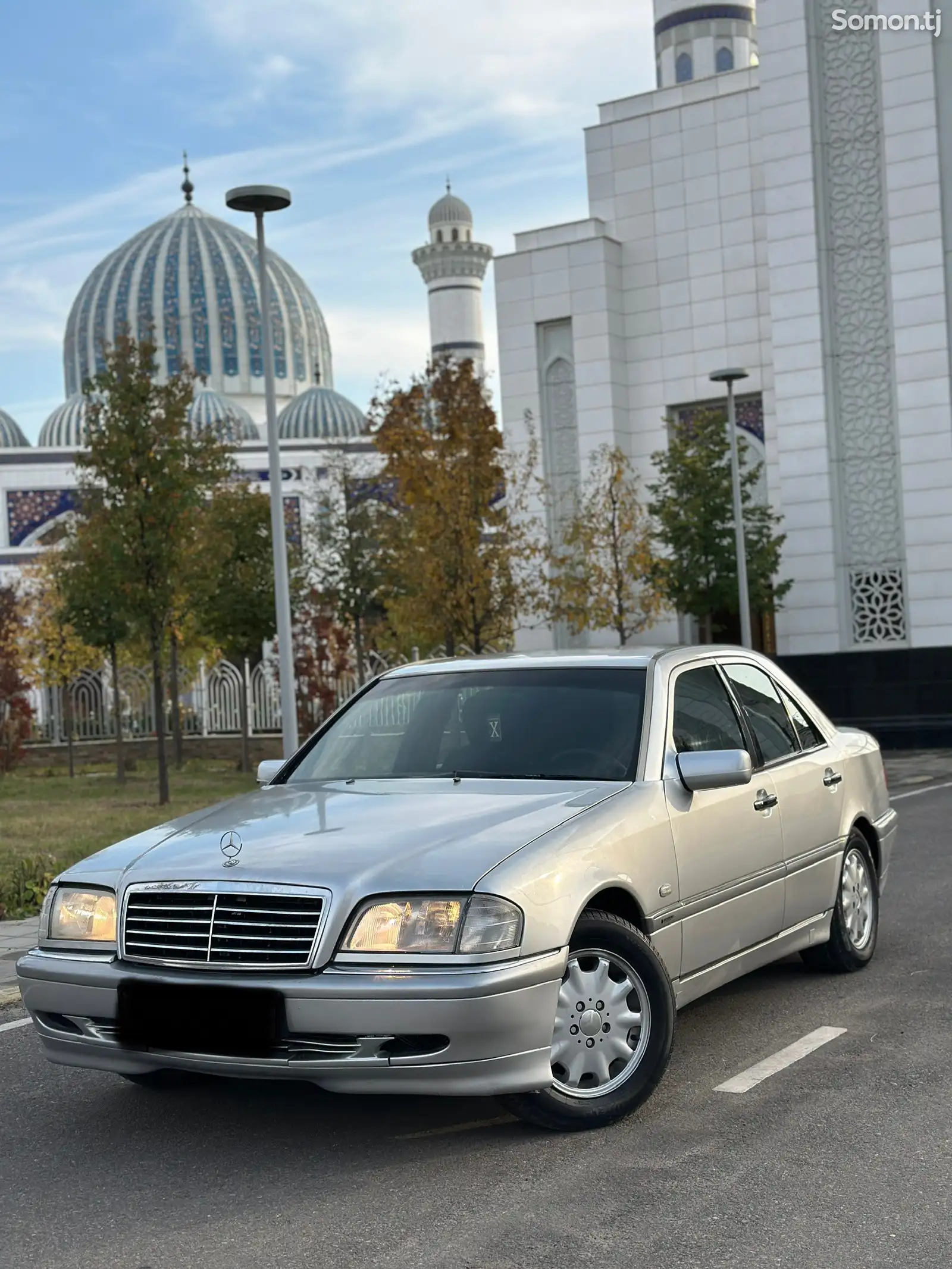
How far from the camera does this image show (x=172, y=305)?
94.4 meters

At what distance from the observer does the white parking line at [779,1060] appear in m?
5.19

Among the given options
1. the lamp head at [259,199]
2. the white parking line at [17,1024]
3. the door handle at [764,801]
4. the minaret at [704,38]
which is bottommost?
the white parking line at [17,1024]

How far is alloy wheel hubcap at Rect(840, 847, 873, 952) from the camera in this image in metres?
6.90

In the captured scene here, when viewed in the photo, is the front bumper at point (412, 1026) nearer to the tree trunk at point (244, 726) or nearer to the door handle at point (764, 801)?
the door handle at point (764, 801)

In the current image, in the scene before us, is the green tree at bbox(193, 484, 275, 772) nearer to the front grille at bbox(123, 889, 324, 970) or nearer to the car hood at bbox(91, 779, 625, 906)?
the car hood at bbox(91, 779, 625, 906)

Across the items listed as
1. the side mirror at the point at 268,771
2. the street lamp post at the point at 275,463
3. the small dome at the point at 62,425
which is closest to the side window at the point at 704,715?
the side mirror at the point at 268,771

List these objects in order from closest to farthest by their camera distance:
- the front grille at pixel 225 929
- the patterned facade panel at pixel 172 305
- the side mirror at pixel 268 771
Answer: the front grille at pixel 225 929
the side mirror at pixel 268 771
the patterned facade panel at pixel 172 305

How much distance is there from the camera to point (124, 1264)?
12.5 ft

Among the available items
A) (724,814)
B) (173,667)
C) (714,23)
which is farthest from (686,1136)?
(714,23)

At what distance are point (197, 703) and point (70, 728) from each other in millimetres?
2905

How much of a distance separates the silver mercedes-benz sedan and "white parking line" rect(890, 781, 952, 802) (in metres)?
11.3

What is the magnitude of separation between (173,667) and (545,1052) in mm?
21457

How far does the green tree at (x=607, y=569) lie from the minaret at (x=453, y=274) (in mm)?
68890

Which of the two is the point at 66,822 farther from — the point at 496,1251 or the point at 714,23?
the point at 714,23
